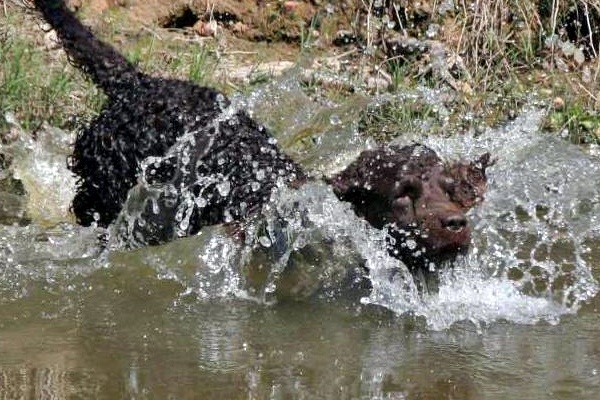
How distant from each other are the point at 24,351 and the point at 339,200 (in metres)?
1.62

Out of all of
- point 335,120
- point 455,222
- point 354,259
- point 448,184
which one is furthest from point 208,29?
point 455,222

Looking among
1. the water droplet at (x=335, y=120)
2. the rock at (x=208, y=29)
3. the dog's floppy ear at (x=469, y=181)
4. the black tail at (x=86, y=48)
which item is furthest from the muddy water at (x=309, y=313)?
the rock at (x=208, y=29)

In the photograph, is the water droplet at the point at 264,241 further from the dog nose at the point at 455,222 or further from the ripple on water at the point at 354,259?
the dog nose at the point at 455,222

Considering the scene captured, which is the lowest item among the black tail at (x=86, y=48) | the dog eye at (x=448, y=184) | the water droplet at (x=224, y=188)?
the water droplet at (x=224, y=188)

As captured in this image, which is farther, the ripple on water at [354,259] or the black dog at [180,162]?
the black dog at [180,162]

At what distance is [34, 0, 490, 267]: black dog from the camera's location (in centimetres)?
498

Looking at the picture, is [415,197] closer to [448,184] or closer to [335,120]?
[448,184]

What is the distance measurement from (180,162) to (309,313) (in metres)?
1.12

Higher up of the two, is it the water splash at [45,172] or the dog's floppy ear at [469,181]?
the dog's floppy ear at [469,181]

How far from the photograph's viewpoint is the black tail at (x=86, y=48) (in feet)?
18.9

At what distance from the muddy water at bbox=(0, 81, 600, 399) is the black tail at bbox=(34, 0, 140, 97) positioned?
2.69 feet

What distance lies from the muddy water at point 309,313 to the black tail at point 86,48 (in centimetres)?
82

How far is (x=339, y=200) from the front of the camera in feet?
16.4

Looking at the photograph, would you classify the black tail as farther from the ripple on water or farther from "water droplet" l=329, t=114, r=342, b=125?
Answer: "water droplet" l=329, t=114, r=342, b=125
